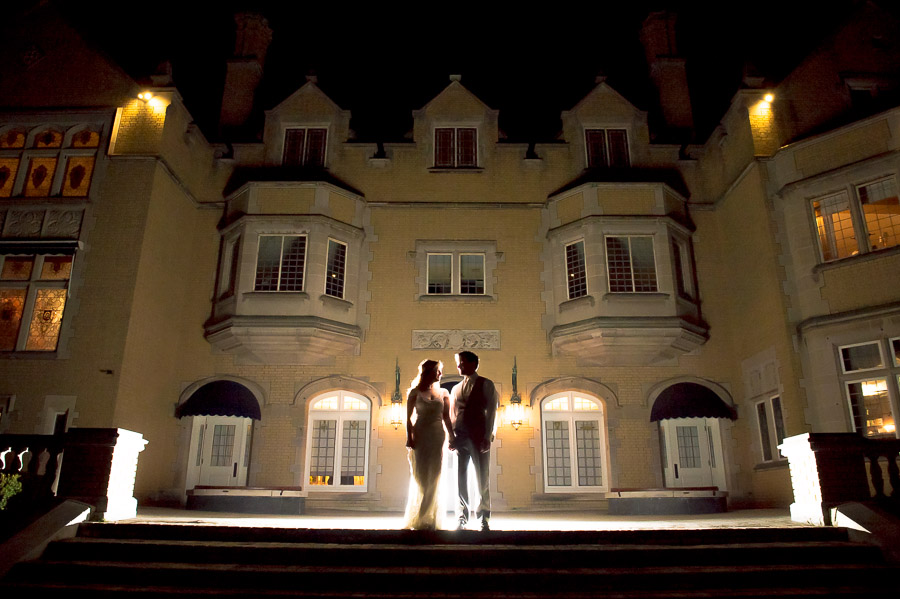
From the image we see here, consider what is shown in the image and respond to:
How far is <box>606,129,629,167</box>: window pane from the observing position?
1723cm

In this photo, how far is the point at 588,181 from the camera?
16.1 metres

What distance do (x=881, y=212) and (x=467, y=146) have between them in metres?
10.2

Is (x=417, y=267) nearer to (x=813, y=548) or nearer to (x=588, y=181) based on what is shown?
(x=588, y=181)

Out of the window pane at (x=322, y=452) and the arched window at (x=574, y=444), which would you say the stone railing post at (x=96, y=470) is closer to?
the window pane at (x=322, y=452)

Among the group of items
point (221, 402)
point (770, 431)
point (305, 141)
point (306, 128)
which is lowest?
point (770, 431)

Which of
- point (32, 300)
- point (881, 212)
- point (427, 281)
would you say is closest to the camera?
point (881, 212)

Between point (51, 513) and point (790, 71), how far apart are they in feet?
59.0

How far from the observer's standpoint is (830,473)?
7867 millimetres

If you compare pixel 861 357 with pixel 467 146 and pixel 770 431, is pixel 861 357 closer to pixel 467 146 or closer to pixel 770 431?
pixel 770 431

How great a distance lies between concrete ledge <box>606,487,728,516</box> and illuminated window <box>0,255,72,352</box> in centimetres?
1339

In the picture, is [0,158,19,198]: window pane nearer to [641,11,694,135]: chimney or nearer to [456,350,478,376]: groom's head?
[456,350,478,376]: groom's head

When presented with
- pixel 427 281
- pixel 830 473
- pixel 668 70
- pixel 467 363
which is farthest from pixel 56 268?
pixel 668 70

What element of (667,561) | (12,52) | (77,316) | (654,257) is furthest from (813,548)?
(12,52)

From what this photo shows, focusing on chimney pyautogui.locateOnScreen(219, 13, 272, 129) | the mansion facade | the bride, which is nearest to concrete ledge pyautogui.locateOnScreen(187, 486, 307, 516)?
the mansion facade
